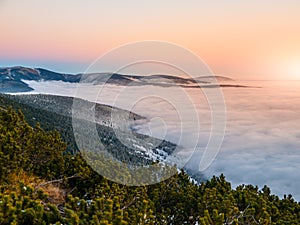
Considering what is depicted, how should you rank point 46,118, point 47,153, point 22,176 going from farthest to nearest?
point 46,118 < point 47,153 < point 22,176

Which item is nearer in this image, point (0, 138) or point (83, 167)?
point (0, 138)

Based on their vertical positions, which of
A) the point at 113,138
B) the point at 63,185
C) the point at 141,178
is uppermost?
the point at 141,178

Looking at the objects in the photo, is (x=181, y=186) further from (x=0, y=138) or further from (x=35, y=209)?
(x=35, y=209)

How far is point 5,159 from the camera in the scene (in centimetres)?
1289

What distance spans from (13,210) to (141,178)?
29.1 feet

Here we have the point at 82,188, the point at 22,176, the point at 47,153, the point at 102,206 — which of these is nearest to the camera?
the point at 102,206

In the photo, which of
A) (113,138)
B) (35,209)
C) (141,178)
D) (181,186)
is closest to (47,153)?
(141,178)

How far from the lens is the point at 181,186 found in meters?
18.1

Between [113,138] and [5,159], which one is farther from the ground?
[5,159]

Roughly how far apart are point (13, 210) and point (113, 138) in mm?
129887

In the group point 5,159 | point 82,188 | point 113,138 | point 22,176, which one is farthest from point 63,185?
point 113,138

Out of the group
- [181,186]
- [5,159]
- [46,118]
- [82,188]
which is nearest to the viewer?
[5,159]

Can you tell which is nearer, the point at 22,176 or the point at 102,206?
the point at 102,206

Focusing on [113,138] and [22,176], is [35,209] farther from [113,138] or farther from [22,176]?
[113,138]
